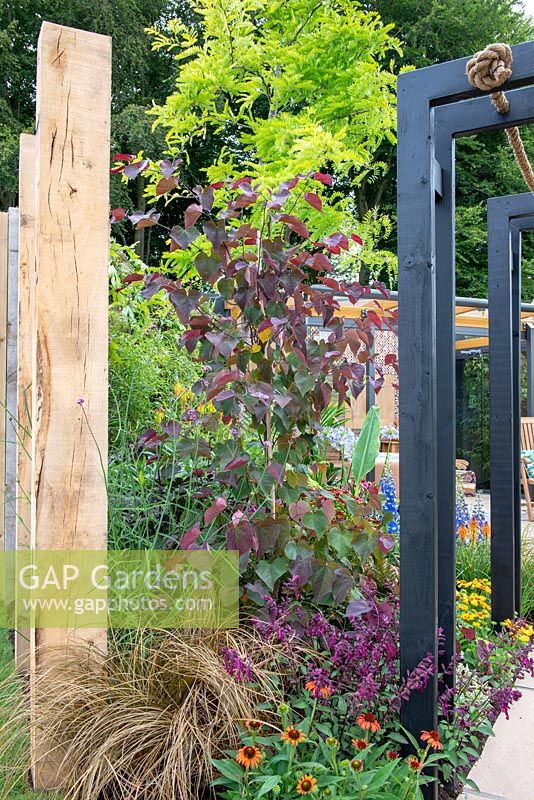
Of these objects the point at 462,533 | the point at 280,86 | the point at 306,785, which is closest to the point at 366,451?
the point at 462,533

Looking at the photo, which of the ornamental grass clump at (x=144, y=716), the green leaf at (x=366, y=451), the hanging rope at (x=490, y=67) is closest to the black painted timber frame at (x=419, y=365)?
the hanging rope at (x=490, y=67)

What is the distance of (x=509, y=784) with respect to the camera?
1788 millimetres

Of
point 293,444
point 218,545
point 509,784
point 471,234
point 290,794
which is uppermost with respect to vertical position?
point 471,234

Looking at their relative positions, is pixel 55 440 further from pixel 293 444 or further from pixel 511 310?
pixel 511 310

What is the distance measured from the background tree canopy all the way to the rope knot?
358 cm

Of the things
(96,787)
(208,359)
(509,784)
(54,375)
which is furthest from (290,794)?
(208,359)

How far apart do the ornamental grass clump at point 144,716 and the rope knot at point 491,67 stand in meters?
1.39

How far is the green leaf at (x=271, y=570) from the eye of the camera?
75.0 inches

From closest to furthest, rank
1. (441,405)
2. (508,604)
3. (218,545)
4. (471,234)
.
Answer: (441,405) → (218,545) → (508,604) → (471,234)

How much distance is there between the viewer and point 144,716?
1481 mm

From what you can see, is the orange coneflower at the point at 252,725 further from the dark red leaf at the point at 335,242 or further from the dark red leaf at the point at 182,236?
the dark red leaf at the point at 335,242

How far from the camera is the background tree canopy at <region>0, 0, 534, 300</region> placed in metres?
5.81

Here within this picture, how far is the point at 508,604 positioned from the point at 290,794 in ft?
5.04

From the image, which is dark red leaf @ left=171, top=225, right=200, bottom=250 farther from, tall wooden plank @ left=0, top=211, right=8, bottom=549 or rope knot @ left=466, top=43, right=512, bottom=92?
tall wooden plank @ left=0, top=211, right=8, bottom=549
